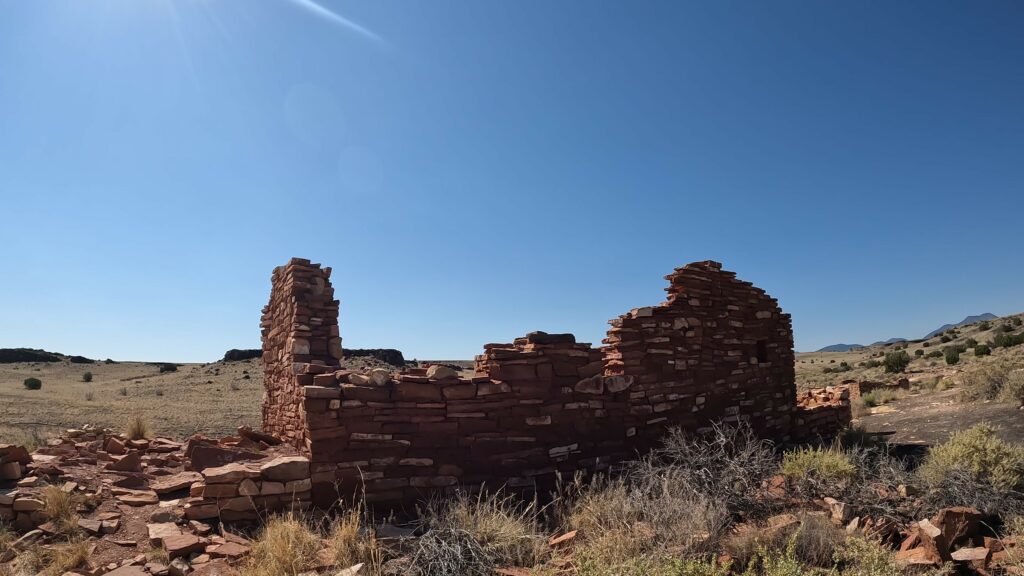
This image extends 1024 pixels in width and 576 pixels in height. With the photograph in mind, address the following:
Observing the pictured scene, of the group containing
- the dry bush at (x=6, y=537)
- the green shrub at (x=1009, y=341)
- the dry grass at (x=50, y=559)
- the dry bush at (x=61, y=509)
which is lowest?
the dry grass at (x=50, y=559)

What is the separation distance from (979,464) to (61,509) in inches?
394

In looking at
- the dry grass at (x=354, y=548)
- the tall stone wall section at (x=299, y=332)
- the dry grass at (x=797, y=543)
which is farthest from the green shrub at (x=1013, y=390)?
the tall stone wall section at (x=299, y=332)

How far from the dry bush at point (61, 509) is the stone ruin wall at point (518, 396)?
7.13 ft

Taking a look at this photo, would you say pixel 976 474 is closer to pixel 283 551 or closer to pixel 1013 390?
pixel 1013 390

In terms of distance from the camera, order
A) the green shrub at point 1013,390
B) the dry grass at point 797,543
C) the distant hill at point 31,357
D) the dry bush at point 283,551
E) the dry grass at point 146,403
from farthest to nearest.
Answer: the distant hill at point 31,357, the dry grass at point 146,403, the green shrub at point 1013,390, the dry grass at point 797,543, the dry bush at point 283,551

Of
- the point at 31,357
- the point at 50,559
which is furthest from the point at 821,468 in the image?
the point at 31,357

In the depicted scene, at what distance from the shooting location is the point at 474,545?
487cm

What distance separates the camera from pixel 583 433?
7461 millimetres

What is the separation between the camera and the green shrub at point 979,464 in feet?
21.0

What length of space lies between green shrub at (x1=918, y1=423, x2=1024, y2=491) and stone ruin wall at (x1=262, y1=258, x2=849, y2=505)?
2.88 m

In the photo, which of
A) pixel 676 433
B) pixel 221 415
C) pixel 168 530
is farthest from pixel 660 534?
pixel 221 415

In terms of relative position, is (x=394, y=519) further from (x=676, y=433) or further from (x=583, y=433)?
(x=676, y=433)

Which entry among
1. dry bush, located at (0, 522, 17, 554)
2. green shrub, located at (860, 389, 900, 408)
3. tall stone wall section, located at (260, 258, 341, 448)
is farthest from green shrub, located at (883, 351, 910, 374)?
dry bush, located at (0, 522, 17, 554)

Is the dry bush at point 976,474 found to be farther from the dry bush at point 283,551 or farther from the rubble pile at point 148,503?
the rubble pile at point 148,503
